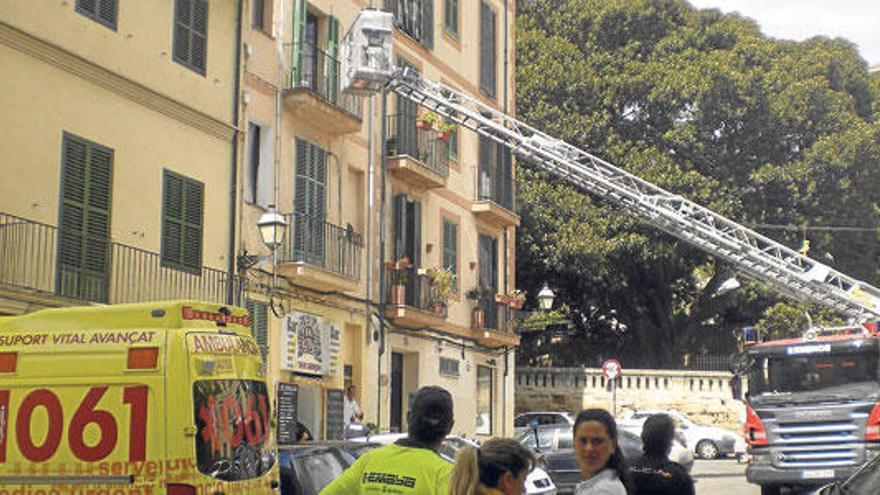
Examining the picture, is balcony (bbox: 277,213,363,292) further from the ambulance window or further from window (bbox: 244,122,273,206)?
the ambulance window

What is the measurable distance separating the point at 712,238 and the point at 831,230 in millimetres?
20738

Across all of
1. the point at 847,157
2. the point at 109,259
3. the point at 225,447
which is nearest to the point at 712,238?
the point at 109,259

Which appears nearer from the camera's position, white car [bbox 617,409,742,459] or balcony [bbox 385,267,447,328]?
balcony [bbox 385,267,447,328]

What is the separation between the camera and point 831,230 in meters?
45.2

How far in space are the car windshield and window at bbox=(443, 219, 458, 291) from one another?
11.2 meters

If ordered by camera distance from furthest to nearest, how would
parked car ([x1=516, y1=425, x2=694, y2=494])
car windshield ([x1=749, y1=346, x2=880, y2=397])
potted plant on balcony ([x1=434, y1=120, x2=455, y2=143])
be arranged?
potted plant on balcony ([x1=434, y1=120, x2=455, y2=143]) < parked car ([x1=516, y1=425, x2=694, y2=494]) < car windshield ([x1=749, y1=346, x2=880, y2=397])

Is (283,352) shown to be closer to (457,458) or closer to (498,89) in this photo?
(498,89)

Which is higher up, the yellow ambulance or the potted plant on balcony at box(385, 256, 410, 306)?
the potted plant on balcony at box(385, 256, 410, 306)

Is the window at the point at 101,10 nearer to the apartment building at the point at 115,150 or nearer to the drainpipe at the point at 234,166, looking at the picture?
the apartment building at the point at 115,150

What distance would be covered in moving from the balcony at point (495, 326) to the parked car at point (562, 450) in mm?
6854

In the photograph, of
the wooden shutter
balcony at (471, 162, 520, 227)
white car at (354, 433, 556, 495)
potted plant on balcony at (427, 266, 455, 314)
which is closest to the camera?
white car at (354, 433, 556, 495)

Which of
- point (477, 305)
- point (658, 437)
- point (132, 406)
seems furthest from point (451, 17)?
point (658, 437)

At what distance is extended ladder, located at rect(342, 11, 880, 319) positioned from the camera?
2495 cm

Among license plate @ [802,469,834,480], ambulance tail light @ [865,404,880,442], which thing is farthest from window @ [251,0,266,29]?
ambulance tail light @ [865,404,880,442]
